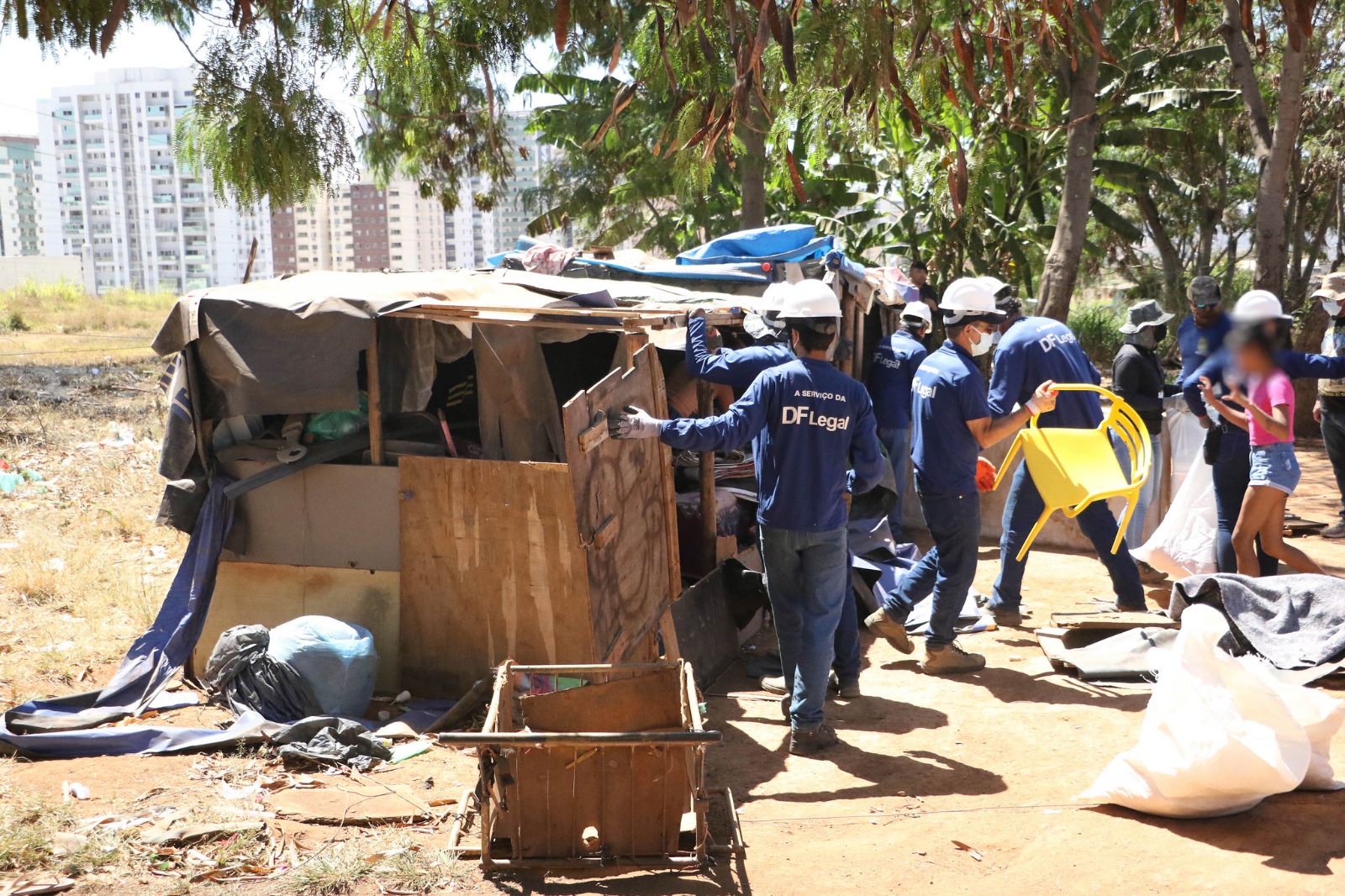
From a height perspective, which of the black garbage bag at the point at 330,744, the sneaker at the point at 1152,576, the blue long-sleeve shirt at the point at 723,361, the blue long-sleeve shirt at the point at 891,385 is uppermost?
the blue long-sleeve shirt at the point at 723,361

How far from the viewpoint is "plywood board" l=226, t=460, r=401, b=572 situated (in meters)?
5.55

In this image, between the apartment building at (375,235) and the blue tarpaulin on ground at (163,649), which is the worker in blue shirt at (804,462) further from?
the apartment building at (375,235)

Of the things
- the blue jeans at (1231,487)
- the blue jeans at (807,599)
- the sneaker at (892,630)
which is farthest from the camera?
the blue jeans at (1231,487)

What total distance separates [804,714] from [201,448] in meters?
3.17

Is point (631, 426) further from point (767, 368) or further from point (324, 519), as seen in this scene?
point (324, 519)

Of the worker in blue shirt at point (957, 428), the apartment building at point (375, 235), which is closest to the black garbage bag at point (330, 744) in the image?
the worker in blue shirt at point (957, 428)

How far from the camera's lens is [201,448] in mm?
5496

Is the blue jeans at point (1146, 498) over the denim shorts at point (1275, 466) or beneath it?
beneath

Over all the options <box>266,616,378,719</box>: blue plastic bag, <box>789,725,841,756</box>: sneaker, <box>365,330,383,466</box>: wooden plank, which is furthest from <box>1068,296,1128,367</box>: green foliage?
<box>266,616,378,719</box>: blue plastic bag

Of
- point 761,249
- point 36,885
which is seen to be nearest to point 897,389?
point 761,249

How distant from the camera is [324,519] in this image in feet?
18.4

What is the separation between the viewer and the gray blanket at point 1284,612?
4.99m

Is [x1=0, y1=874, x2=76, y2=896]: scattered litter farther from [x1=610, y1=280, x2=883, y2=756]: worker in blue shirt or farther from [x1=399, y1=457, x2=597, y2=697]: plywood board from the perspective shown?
[x1=610, y1=280, x2=883, y2=756]: worker in blue shirt

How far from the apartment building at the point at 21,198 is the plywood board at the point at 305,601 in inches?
4123
